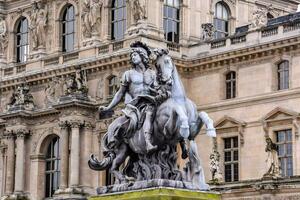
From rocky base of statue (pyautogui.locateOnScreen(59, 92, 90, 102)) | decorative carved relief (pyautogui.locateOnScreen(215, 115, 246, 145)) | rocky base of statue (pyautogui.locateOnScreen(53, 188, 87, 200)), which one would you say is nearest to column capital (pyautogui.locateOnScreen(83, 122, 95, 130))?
rocky base of statue (pyautogui.locateOnScreen(59, 92, 90, 102))

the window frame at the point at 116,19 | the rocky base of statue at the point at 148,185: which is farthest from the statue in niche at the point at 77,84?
the rocky base of statue at the point at 148,185

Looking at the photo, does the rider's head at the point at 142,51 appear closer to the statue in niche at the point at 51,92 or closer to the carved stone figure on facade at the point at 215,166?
the carved stone figure on facade at the point at 215,166

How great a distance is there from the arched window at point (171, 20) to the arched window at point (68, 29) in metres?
6.70

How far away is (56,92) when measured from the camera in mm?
58250

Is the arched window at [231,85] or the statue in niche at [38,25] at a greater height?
the statue in niche at [38,25]

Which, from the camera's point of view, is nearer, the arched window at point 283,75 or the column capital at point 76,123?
the arched window at point 283,75

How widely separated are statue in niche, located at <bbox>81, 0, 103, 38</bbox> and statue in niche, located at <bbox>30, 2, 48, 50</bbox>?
4.20 meters

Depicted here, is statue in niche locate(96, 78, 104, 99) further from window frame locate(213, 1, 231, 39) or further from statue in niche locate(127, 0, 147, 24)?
window frame locate(213, 1, 231, 39)

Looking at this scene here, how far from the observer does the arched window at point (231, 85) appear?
52406 mm

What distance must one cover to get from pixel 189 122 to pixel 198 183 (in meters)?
0.87

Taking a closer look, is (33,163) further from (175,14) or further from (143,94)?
(143,94)

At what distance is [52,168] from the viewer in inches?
2301

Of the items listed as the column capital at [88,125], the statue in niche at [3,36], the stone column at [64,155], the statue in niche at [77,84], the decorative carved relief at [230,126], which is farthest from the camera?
the statue in niche at [3,36]

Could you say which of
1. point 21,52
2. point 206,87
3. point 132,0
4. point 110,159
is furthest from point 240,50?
point 110,159
